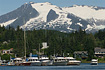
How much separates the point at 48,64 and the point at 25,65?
1216 cm

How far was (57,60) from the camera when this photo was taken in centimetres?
17562

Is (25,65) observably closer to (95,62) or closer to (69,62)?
(69,62)

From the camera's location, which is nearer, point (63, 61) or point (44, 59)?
point (63, 61)

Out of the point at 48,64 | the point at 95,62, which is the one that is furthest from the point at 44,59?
the point at 95,62

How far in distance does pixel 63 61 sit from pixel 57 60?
3.88m

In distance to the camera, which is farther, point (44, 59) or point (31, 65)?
point (44, 59)

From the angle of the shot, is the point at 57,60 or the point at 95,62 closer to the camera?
the point at 57,60

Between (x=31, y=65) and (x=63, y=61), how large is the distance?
1432cm

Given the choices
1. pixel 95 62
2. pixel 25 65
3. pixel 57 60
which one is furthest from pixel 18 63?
pixel 95 62

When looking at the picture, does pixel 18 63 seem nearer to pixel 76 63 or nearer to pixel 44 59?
pixel 44 59

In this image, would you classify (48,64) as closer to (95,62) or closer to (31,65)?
(31,65)

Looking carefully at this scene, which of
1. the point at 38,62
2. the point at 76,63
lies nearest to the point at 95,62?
the point at 76,63

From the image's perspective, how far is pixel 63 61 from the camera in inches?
6801

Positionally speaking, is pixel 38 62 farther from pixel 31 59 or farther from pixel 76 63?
pixel 76 63
